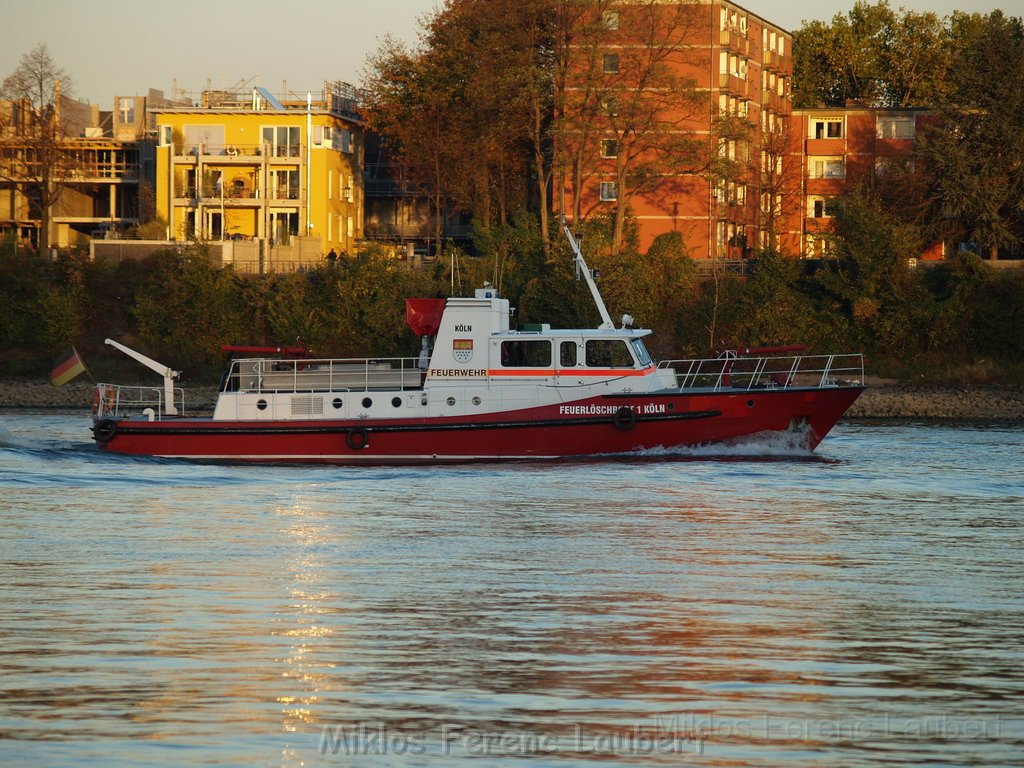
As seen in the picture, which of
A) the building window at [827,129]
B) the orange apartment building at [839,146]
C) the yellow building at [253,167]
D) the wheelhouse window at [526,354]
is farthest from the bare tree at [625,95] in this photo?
the wheelhouse window at [526,354]

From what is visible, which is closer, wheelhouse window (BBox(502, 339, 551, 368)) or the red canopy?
wheelhouse window (BBox(502, 339, 551, 368))

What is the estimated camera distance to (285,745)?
10.4 m

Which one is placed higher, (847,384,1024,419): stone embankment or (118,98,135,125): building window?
(118,98,135,125): building window

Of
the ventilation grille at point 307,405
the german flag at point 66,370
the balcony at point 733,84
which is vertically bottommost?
the ventilation grille at point 307,405

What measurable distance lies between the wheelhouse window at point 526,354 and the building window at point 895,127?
48.8 metres

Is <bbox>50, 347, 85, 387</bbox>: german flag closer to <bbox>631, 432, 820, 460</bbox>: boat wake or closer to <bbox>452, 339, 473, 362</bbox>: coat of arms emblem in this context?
<bbox>452, 339, 473, 362</bbox>: coat of arms emblem

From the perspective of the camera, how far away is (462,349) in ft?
99.1

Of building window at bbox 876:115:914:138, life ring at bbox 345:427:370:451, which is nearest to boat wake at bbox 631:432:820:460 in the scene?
life ring at bbox 345:427:370:451

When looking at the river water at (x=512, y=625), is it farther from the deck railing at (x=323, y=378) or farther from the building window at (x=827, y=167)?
the building window at (x=827, y=167)

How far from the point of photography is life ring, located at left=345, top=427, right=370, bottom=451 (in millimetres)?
30312

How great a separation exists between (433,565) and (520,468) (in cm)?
1143

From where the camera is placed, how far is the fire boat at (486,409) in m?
29.9

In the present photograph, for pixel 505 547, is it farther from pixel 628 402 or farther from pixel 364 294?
pixel 364 294

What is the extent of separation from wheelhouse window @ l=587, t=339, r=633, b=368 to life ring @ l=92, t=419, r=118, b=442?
1051 centimetres
